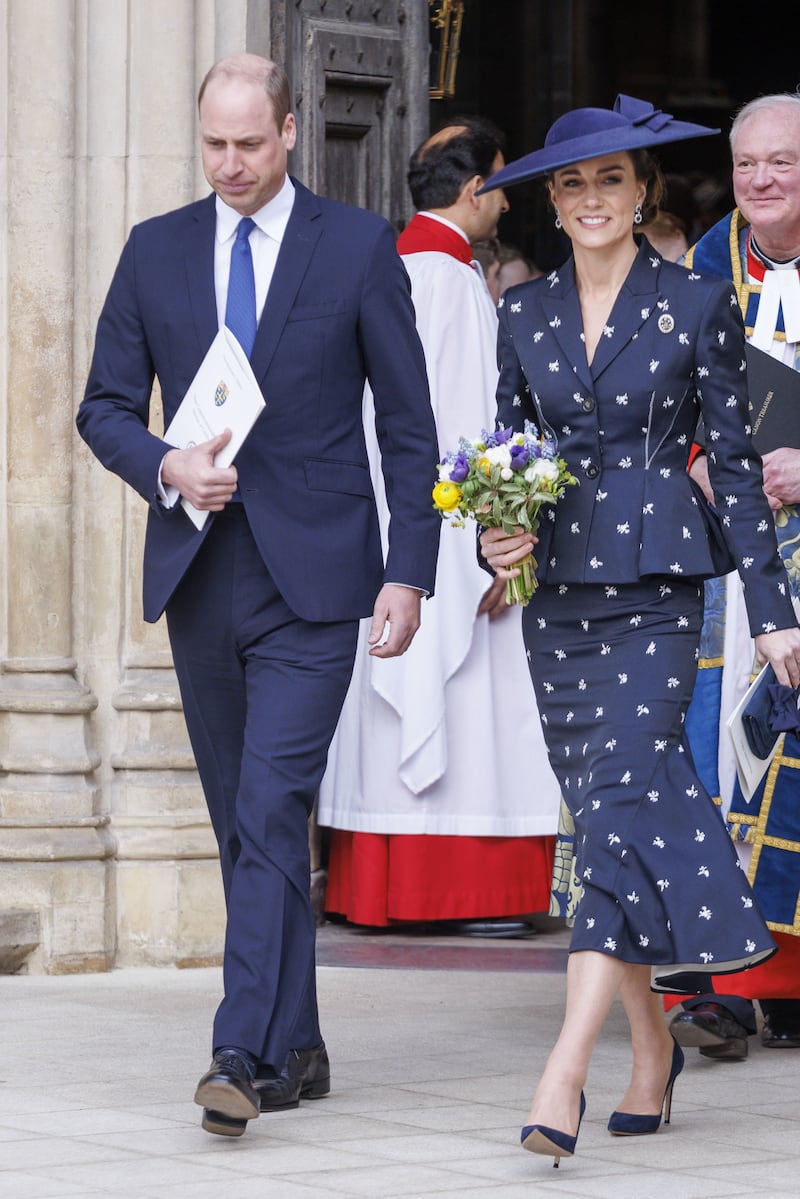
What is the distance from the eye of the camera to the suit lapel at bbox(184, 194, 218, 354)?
4871mm

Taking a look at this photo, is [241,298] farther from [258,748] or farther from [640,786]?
[640,786]

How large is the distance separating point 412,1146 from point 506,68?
356 inches

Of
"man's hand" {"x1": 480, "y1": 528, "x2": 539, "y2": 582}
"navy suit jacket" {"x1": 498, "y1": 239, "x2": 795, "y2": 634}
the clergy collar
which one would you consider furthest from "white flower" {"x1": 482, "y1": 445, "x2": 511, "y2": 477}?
the clergy collar

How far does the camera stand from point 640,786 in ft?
14.8

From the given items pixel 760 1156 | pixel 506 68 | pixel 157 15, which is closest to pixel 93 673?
pixel 157 15

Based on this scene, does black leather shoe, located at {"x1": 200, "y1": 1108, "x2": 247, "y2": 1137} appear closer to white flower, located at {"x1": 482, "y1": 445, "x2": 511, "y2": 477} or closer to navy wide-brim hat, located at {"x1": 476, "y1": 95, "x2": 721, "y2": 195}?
white flower, located at {"x1": 482, "y1": 445, "x2": 511, "y2": 477}

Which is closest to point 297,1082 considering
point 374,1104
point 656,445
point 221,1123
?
point 374,1104

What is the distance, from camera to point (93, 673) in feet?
22.5

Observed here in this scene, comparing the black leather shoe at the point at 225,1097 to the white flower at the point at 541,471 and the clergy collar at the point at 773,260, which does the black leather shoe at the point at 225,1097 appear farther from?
the clergy collar at the point at 773,260

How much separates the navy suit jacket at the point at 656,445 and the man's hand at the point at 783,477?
2.79 feet

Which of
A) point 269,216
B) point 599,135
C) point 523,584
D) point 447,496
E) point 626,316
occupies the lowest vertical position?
point 523,584

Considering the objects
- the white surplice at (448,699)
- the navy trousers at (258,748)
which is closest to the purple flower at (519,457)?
the navy trousers at (258,748)

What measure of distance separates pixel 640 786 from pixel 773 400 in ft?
4.60

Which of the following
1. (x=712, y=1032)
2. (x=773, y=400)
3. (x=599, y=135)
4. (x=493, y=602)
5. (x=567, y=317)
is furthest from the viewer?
(x=493, y=602)
